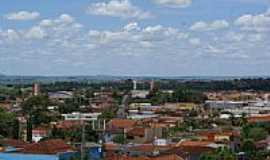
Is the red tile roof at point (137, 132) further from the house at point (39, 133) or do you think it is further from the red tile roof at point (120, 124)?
the house at point (39, 133)

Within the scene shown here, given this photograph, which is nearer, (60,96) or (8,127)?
(8,127)

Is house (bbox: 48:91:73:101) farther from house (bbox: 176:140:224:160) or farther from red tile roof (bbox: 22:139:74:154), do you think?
red tile roof (bbox: 22:139:74:154)

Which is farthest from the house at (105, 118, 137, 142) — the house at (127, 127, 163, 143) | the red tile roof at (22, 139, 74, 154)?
the red tile roof at (22, 139, 74, 154)

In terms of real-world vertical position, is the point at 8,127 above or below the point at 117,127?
above

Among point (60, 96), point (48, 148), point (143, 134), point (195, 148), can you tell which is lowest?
point (143, 134)

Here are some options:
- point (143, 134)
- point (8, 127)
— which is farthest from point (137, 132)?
point (8, 127)

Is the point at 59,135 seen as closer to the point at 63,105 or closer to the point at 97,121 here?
the point at 97,121

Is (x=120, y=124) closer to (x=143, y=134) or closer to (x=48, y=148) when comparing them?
(x=143, y=134)

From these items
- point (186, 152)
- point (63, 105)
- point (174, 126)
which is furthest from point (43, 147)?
point (63, 105)

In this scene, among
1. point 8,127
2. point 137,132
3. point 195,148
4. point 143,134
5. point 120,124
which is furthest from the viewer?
point 120,124

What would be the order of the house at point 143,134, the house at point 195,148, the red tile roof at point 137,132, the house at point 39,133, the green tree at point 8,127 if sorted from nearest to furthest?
the house at point 195,148 < the green tree at point 8,127 < the house at point 39,133 < the house at point 143,134 < the red tile roof at point 137,132

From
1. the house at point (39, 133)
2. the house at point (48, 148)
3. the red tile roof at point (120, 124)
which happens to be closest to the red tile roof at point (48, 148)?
the house at point (48, 148)
